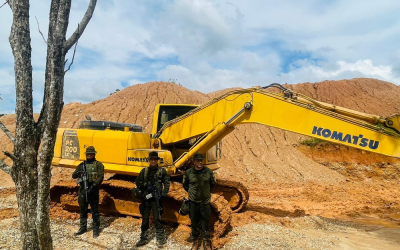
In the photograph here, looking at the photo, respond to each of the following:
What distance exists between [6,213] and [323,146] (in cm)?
1822

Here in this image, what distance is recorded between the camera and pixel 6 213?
744 centimetres

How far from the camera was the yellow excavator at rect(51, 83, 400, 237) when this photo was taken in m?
5.36

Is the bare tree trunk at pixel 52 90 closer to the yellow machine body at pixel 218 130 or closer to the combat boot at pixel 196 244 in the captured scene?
the combat boot at pixel 196 244

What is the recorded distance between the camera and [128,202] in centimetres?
715

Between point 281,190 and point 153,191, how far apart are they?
8.58m

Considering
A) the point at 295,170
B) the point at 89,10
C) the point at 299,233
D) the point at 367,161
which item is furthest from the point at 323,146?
the point at 89,10

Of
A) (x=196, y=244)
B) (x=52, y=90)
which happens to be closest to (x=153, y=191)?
(x=196, y=244)

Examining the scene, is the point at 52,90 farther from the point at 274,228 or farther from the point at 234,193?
the point at 234,193

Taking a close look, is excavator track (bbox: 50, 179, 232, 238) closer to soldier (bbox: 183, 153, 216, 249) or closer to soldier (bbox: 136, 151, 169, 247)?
soldier (bbox: 183, 153, 216, 249)

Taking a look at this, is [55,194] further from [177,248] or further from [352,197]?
[352,197]

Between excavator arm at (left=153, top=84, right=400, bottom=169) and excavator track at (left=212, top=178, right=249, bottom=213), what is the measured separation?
4.99ft

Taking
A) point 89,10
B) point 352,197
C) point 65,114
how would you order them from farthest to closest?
1. point 65,114
2. point 352,197
3. point 89,10

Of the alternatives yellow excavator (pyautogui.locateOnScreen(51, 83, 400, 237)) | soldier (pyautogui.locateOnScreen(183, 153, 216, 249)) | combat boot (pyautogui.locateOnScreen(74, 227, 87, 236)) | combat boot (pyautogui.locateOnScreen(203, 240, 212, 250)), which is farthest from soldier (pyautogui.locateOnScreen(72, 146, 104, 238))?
combat boot (pyautogui.locateOnScreen(203, 240, 212, 250))

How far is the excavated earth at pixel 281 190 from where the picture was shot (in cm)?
605
